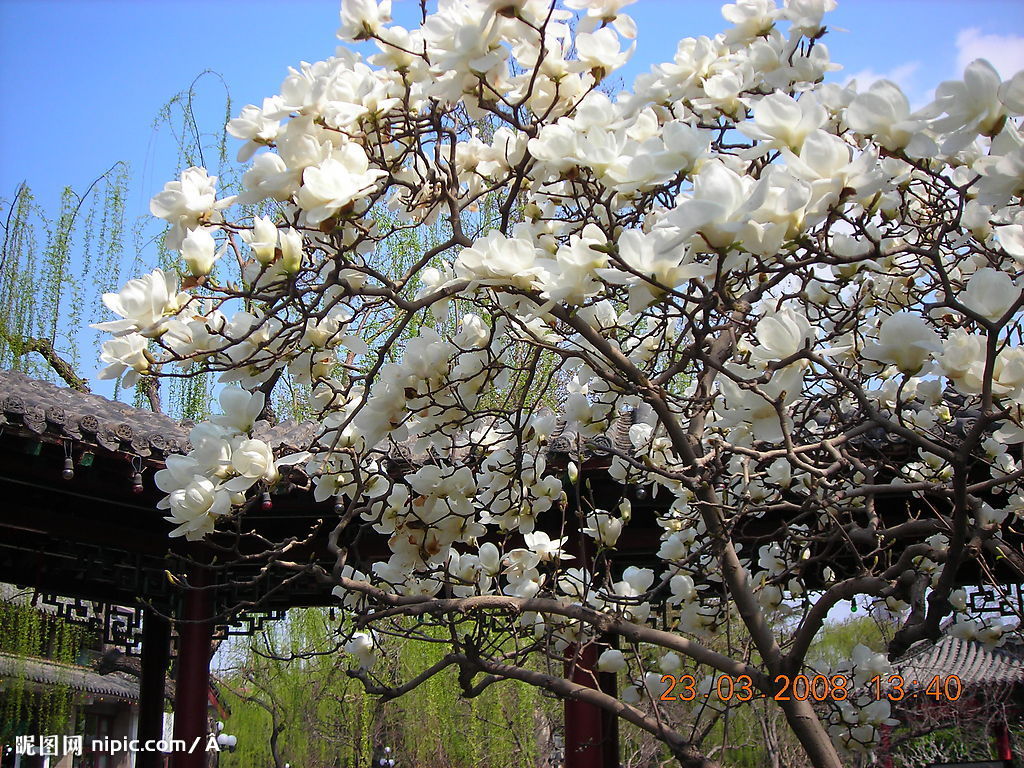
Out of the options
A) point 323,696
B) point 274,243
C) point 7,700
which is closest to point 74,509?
point 274,243

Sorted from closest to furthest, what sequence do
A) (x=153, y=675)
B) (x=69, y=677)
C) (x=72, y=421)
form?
(x=72, y=421) < (x=153, y=675) < (x=69, y=677)

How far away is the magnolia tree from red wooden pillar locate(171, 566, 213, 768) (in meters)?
1.78

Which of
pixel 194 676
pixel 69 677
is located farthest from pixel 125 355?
pixel 69 677

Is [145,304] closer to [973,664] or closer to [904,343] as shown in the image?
[904,343]

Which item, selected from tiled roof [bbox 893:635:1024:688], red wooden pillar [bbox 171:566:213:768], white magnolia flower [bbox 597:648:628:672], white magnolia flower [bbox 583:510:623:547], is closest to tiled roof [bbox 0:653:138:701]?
red wooden pillar [bbox 171:566:213:768]

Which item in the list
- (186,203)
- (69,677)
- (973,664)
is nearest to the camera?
(186,203)

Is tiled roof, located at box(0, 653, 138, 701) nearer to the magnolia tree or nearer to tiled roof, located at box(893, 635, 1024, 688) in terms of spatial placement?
the magnolia tree

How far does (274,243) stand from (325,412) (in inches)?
22.9

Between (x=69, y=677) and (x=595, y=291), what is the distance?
36.6 feet

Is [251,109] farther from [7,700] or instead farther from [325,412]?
[7,700]

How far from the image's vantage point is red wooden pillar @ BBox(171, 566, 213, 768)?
368cm

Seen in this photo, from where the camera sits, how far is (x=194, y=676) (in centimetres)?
379

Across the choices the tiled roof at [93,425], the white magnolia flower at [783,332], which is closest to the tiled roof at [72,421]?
the tiled roof at [93,425]
